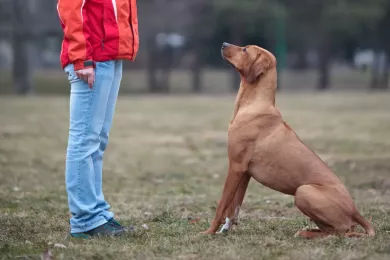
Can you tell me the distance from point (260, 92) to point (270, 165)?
558mm

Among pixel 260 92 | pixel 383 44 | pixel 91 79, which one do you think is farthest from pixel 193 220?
pixel 383 44

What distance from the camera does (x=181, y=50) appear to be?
35.5 metres

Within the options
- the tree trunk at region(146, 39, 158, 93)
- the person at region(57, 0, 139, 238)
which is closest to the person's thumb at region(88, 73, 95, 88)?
the person at region(57, 0, 139, 238)

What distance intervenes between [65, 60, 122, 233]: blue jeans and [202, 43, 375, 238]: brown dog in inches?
33.6

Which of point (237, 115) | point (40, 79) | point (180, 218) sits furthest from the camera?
point (40, 79)

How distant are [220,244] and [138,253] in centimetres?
57

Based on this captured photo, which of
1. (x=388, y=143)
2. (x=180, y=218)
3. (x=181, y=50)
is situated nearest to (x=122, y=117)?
(x=388, y=143)

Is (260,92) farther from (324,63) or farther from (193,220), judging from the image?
(324,63)

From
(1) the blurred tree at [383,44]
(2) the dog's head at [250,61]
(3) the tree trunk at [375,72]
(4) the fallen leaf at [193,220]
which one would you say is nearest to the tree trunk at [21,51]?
(3) the tree trunk at [375,72]

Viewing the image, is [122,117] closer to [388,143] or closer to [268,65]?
[388,143]

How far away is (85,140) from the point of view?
5039 mm

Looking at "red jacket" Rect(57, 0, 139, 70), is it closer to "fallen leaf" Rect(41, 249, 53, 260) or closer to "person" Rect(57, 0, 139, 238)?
"person" Rect(57, 0, 139, 238)

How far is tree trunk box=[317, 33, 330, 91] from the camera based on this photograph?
1373 inches

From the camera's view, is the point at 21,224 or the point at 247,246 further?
the point at 21,224
